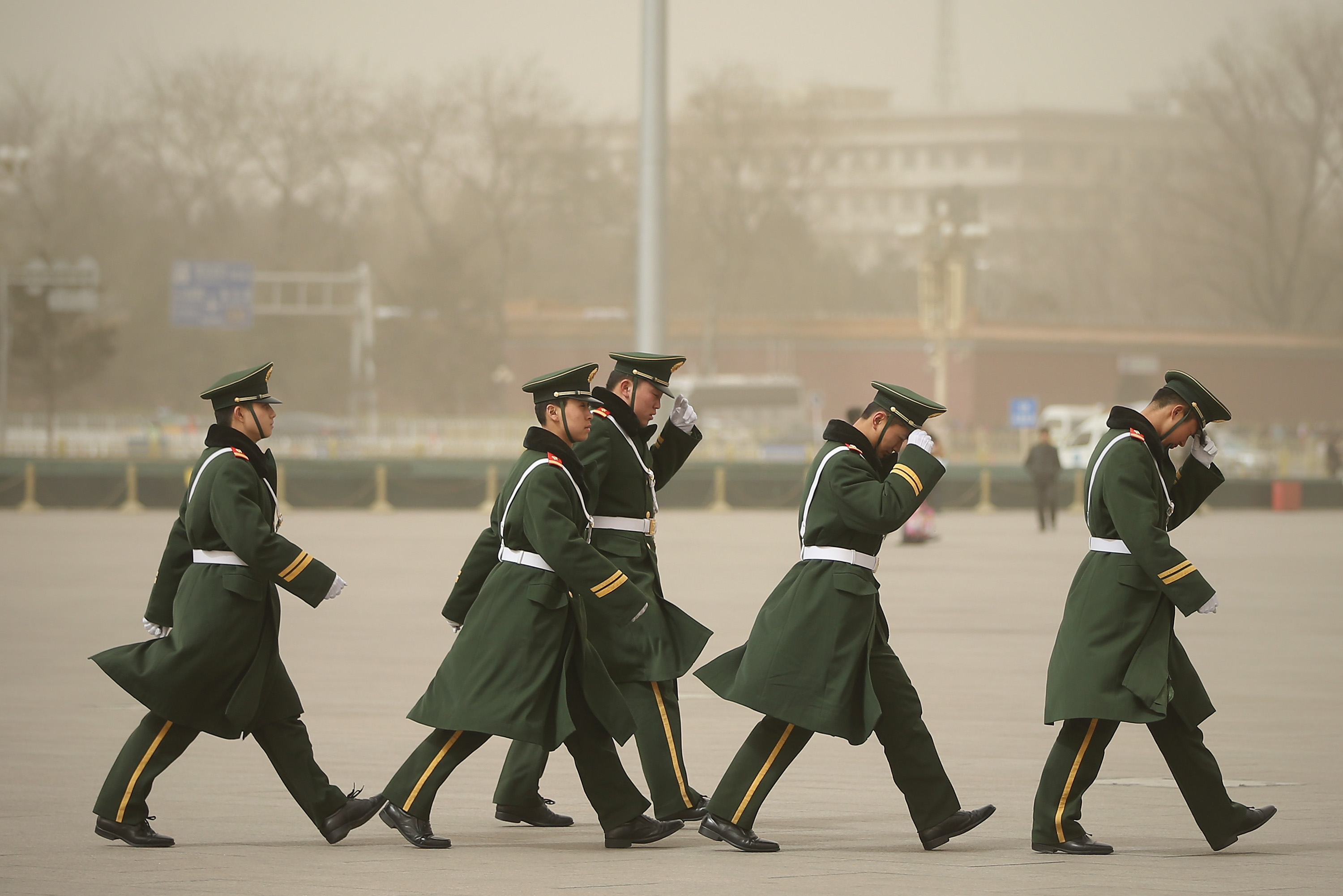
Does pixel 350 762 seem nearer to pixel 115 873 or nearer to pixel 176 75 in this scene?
pixel 115 873

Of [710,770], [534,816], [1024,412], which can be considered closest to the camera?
[534,816]

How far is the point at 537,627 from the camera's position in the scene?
5.12m

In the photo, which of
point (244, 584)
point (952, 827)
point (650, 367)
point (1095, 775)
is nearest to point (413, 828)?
point (244, 584)

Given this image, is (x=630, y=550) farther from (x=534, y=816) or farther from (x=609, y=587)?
(x=534, y=816)

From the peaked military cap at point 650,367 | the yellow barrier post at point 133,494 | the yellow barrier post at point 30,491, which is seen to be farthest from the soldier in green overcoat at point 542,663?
the yellow barrier post at point 30,491

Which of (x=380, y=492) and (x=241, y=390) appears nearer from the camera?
(x=241, y=390)

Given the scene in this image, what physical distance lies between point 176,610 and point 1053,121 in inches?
4153

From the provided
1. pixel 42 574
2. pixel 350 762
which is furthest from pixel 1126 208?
pixel 350 762

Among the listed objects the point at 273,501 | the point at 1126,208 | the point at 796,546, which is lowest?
the point at 796,546

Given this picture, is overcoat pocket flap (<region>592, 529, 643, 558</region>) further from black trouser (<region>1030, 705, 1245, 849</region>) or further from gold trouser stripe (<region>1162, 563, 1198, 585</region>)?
gold trouser stripe (<region>1162, 563, 1198, 585</region>)

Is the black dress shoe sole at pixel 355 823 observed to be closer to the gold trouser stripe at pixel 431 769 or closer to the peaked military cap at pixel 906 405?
the gold trouser stripe at pixel 431 769

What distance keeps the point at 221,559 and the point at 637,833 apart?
1609mm

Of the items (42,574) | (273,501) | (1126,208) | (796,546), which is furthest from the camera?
(1126,208)

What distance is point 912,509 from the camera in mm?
4969
